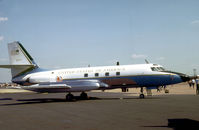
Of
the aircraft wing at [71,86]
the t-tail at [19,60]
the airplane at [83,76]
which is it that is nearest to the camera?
the airplane at [83,76]

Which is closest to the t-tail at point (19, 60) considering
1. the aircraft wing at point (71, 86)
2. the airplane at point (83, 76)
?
the airplane at point (83, 76)

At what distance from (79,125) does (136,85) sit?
13981 mm

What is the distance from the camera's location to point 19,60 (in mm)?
25812

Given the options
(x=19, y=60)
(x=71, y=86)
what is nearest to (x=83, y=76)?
(x=71, y=86)

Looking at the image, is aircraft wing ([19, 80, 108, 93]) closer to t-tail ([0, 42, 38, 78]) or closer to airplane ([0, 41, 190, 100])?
airplane ([0, 41, 190, 100])

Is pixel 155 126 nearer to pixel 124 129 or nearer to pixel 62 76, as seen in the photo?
pixel 124 129

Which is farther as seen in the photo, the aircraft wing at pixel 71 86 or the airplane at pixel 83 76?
the aircraft wing at pixel 71 86

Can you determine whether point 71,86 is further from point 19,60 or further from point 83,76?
point 19,60

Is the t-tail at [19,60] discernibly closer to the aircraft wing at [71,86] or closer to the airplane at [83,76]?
the airplane at [83,76]

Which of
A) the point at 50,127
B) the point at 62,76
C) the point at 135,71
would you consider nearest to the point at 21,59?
the point at 62,76

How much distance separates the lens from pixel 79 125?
9289 mm

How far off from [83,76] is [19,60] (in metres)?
8.06

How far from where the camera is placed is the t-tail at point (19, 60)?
84.0 ft

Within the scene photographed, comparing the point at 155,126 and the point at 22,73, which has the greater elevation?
the point at 22,73
